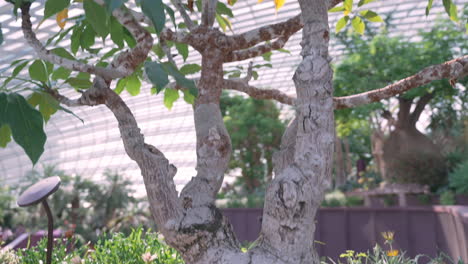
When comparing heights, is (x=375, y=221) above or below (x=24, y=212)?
above

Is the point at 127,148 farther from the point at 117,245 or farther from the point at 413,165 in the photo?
the point at 413,165

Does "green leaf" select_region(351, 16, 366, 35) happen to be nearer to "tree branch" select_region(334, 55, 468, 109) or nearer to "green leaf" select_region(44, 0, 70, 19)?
"tree branch" select_region(334, 55, 468, 109)

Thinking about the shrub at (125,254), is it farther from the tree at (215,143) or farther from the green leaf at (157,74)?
the green leaf at (157,74)

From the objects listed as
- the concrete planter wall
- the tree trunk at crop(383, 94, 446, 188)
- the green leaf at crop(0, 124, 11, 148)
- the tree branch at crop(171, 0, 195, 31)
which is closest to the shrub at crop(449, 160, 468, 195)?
the tree trunk at crop(383, 94, 446, 188)

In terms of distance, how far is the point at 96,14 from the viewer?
172cm

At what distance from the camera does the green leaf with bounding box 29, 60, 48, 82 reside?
2500 millimetres

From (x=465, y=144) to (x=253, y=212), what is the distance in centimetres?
943

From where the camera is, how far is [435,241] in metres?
9.49

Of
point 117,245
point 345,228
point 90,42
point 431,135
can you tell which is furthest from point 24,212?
point 90,42

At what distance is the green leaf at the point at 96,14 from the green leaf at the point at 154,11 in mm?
422

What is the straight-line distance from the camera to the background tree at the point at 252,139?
32219mm

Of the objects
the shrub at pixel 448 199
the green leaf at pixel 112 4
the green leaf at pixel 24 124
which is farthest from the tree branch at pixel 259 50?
the shrub at pixel 448 199

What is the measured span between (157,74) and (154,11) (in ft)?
0.91

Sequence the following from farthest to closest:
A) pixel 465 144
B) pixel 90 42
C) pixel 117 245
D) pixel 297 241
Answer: pixel 465 144 → pixel 117 245 → pixel 90 42 → pixel 297 241
